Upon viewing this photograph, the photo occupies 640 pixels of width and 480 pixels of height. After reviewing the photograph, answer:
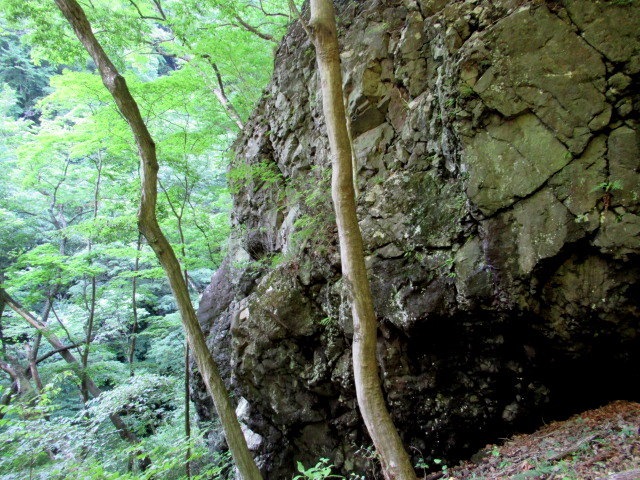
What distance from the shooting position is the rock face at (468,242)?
3.94m

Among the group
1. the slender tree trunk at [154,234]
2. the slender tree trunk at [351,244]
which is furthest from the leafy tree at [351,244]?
the slender tree trunk at [154,234]

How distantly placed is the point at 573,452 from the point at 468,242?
2533 millimetres

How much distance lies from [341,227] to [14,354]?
15.5 m

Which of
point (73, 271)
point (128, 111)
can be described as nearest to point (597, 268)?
point (128, 111)

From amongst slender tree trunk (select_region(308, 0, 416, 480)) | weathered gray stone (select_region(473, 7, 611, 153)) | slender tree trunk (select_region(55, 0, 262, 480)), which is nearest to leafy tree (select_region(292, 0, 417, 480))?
slender tree trunk (select_region(308, 0, 416, 480))

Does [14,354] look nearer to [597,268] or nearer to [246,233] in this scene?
[246,233]

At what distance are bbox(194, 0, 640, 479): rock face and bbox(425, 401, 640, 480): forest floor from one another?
0.89ft

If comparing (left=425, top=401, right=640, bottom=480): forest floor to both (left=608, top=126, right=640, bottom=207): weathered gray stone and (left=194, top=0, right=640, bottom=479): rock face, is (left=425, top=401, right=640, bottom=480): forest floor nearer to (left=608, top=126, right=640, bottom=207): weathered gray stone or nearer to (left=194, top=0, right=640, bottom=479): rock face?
(left=194, top=0, right=640, bottom=479): rock face

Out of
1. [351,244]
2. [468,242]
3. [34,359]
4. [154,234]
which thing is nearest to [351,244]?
[351,244]

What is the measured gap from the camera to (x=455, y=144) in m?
4.90

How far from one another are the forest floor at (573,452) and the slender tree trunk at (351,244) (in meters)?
1.42

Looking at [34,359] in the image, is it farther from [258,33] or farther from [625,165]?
[625,165]

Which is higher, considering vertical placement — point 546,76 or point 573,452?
point 546,76

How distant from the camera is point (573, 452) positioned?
3555 millimetres
